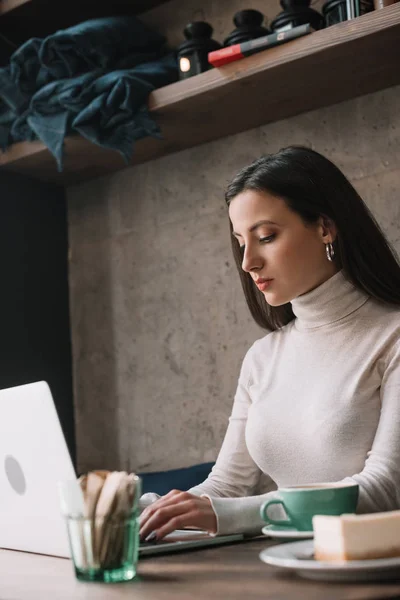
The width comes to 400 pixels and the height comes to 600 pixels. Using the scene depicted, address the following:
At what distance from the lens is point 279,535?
1099 mm

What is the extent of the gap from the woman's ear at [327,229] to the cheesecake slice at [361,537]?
93cm

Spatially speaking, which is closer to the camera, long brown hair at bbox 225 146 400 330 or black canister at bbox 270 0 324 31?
long brown hair at bbox 225 146 400 330

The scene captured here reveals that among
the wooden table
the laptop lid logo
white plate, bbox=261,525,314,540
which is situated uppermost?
the laptop lid logo

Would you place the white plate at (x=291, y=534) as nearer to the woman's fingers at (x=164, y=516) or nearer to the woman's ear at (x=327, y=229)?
the woman's fingers at (x=164, y=516)

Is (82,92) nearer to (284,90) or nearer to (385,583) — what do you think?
(284,90)

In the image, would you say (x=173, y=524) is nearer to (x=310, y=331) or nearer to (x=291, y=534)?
(x=291, y=534)

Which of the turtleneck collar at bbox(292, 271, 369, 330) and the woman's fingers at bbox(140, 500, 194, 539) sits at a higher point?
the turtleneck collar at bbox(292, 271, 369, 330)

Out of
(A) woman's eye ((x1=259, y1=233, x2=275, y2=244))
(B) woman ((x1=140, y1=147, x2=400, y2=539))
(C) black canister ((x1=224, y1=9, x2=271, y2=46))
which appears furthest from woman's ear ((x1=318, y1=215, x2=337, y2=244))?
(C) black canister ((x1=224, y1=9, x2=271, y2=46))

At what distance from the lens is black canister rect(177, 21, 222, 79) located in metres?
2.34

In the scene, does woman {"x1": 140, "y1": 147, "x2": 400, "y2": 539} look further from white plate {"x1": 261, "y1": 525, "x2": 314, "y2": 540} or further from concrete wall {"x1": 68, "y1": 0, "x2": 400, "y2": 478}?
concrete wall {"x1": 68, "y1": 0, "x2": 400, "y2": 478}

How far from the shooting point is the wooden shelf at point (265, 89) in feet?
6.61

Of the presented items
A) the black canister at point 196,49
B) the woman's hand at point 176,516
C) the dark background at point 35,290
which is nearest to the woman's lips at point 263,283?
the woman's hand at point 176,516

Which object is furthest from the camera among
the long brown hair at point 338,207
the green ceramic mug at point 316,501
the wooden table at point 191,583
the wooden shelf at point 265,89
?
the wooden shelf at point 265,89

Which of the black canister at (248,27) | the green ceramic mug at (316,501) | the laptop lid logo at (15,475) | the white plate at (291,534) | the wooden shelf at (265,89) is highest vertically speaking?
the black canister at (248,27)
